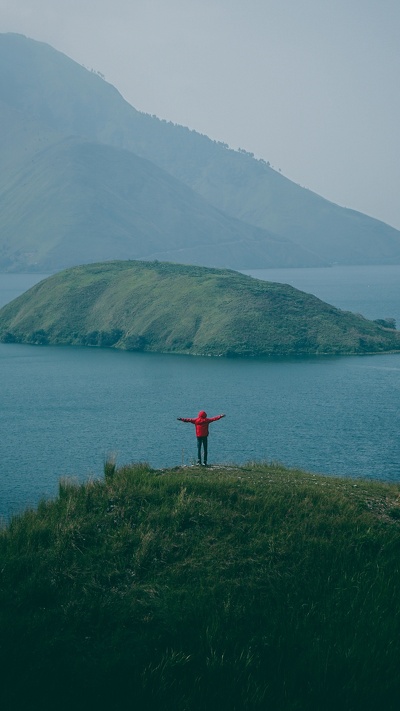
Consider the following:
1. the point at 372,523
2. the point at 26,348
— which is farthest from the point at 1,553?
the point at 26,348

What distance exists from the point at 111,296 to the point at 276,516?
549 ft

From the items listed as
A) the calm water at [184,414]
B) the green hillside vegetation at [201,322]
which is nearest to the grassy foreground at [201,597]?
the calm water at [184,414]

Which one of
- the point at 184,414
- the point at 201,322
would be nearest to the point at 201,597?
the point at 184,414

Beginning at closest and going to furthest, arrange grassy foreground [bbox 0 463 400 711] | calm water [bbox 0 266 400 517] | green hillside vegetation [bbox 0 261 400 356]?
grassy foreground [bbox 0 463 400 711] < calm water [bbox 0 266 400 517] < green hillside vegetation [bbox 0 261 400 356]

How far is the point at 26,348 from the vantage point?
563ft

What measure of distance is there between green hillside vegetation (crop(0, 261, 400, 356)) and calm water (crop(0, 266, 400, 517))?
38.3ft

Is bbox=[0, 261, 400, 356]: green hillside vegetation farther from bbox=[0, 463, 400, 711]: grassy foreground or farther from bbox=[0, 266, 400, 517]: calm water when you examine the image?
bbox=[0, 463, 400, 711]: grassy foreground

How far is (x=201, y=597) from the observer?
25.2 m

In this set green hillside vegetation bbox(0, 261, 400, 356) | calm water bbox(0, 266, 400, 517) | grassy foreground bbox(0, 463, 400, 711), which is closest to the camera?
grassy foreground bbox(0, 463, 400, 711)

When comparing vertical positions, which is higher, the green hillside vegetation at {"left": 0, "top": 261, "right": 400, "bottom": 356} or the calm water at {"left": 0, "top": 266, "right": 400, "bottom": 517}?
the green hillside vegetation at {"left": 0, "top": 261, "right": 400, "bottom": 356}

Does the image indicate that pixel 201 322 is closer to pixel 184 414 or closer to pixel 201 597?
pixel 184 414

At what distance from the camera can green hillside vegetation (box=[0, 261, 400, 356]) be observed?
512ft

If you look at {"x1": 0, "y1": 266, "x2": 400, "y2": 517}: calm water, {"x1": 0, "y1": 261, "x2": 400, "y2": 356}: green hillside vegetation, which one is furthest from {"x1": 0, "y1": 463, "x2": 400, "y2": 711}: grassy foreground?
{"x1": 0, "y1": 261, "x2": 400, "y2": 356}: green hillside vegetation

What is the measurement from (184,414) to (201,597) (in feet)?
221
